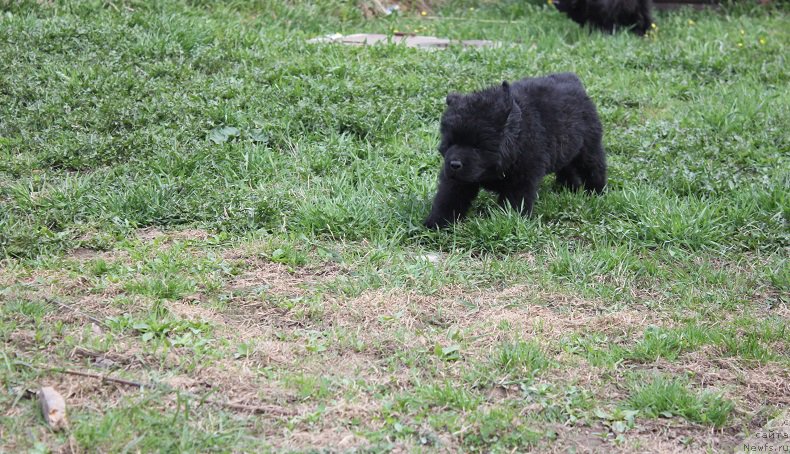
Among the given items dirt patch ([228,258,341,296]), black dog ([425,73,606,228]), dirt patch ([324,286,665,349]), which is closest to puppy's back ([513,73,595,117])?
black dog ([425,73,606,228])

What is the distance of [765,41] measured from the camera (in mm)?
11289

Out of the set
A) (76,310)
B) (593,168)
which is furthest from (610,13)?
(76,310)

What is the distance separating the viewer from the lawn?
4117 mm

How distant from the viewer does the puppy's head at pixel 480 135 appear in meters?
6.02

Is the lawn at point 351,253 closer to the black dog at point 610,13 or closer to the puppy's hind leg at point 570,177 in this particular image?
the puppy's hind leg at point 570,177

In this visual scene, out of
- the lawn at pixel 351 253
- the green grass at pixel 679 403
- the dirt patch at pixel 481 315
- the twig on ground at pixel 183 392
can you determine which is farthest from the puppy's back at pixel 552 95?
the twig on ground at pixel 183 392

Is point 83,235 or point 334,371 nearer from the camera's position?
point 334,371

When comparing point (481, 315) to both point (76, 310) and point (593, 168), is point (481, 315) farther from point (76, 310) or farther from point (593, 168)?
point (593, 168)

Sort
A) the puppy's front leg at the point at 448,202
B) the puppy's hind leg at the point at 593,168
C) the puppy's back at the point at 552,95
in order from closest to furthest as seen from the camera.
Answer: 1. the puppy's front leg at the point at 448,202
2. the puppy's back at the point at 552,95
3. the puppy's hind leg at the point at 593,168

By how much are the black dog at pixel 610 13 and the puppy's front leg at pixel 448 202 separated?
6.25m

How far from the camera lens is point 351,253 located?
593 centimetres

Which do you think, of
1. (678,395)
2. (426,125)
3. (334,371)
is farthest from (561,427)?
(426,125)

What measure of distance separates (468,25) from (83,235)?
24.5ft

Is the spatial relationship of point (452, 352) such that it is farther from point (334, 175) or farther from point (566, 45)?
point (566, 45)
